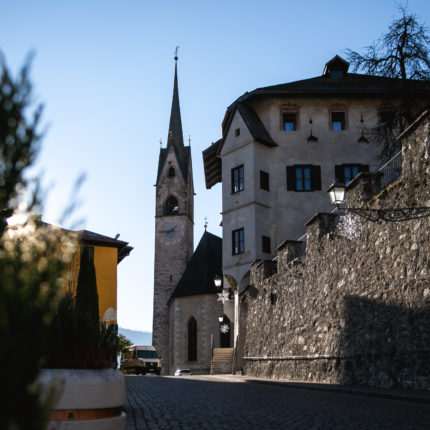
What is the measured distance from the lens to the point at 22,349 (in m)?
2.02

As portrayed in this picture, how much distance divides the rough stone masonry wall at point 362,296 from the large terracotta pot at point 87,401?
8.84 metres

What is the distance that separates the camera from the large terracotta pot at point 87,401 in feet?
16.4

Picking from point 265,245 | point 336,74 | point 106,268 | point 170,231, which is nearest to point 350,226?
point 265,245

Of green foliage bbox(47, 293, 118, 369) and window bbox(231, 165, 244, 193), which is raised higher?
window bbox(231, 165, 244, 193)

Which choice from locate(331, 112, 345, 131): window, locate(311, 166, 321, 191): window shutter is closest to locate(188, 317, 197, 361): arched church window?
locate(311, 166, 321, 191): window shutter

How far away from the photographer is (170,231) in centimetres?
6350

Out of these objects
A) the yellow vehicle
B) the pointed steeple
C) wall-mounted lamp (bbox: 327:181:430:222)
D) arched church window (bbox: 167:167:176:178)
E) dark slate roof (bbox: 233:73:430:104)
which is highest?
the pointed steeple

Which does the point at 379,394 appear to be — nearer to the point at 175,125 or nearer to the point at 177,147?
the point at 177,147

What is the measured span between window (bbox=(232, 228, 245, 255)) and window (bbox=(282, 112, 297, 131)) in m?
6.54

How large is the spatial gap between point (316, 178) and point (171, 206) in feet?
116

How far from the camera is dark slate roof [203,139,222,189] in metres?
37.6

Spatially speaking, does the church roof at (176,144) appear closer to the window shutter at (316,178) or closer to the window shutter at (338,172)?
the window shutter at (316,178)

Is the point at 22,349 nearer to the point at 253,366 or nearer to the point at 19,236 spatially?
the point at 19,236

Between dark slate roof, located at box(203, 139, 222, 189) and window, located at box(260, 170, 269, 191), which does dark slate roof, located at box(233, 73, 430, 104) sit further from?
window, located at box(260, 170, 269, 191)
